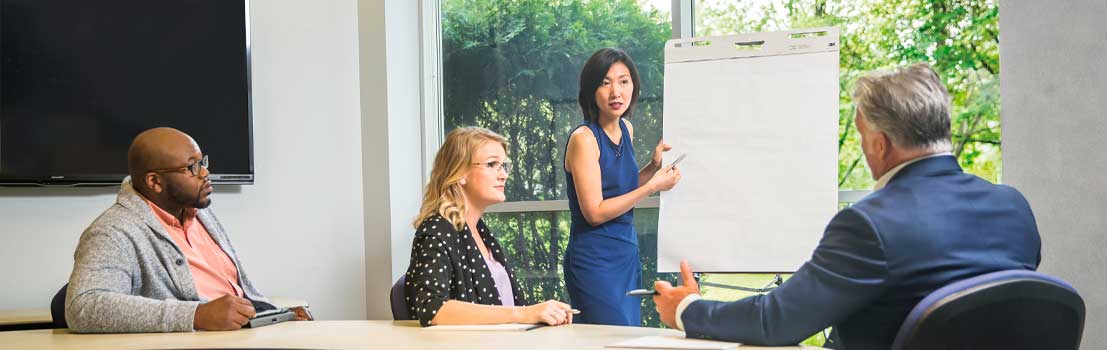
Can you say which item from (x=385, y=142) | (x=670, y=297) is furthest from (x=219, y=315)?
(x=385, y=142)

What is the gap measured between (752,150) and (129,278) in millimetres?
1895

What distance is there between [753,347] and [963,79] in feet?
7.20

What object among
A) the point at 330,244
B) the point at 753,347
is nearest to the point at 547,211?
the point at 330,244

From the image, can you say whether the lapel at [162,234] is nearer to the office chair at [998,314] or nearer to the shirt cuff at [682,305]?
the shirt cuff at [682,305]

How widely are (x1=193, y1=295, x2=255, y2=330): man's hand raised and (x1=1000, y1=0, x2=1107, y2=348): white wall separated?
2.56m

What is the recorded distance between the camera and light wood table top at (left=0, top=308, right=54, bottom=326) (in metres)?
3.15

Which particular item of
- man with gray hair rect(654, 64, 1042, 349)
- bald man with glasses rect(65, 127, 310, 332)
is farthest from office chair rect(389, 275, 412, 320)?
man with gray hair rect(654, 64, 1042, 349)

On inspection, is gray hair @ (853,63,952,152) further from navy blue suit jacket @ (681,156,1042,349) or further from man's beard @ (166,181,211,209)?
man's beard @ (166,181,211,209)

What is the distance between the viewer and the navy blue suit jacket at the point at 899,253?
1.82 metres

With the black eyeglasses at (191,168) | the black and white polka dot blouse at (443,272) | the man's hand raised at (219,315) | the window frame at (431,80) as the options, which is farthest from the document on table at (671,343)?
the window frame at (431,80)

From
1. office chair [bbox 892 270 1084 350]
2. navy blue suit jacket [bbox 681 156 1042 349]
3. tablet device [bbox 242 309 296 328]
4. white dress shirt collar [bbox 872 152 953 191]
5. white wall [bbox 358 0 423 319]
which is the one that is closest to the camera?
office chair [bbox 892 270 1084 350]

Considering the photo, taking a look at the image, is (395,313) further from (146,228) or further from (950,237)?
(950,237)

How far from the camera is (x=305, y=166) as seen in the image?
4.68 meters

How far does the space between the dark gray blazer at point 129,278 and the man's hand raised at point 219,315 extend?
0.07 ft
